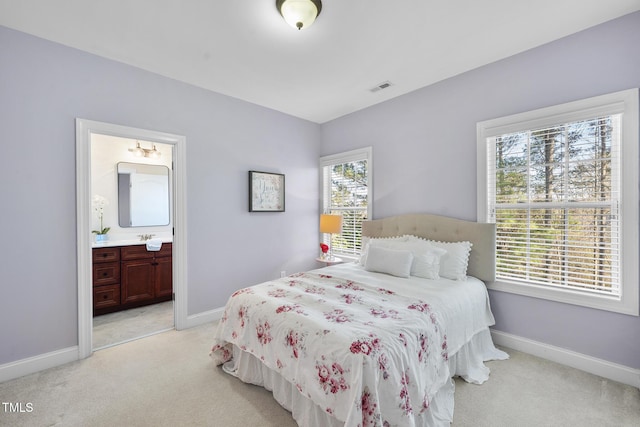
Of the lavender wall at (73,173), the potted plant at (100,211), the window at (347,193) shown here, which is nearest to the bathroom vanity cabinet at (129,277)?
the potted plant at (100,211)

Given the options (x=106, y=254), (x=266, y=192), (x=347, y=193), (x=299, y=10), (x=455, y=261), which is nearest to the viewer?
(x=299, y=10)

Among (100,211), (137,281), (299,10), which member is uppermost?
(299,10)

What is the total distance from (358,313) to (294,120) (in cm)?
331

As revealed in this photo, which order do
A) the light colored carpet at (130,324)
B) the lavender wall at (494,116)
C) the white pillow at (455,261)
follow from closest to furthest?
the lavender wall at (494,116), the white pillow at (455,261), the light colored carpet at (130,324)

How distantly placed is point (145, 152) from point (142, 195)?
0.69 m

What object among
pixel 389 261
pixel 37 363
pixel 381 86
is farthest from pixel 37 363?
pixel 381 86

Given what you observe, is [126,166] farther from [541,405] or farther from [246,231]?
[541,405]

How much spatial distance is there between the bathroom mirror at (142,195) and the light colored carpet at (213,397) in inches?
97.5

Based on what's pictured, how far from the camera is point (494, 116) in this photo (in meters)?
2.80

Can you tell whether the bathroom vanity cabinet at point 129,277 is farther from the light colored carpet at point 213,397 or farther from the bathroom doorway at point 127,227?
the light colored carpet at point 213,397

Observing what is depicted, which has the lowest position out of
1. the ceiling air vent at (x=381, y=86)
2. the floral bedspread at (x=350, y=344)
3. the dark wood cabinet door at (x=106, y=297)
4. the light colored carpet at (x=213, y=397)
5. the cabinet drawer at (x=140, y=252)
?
the light colored carpet at (x=213, y=397)

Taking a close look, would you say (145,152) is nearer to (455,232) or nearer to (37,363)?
(37,363)

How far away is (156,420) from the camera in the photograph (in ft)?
5.81

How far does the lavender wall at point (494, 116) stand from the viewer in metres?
2.19
